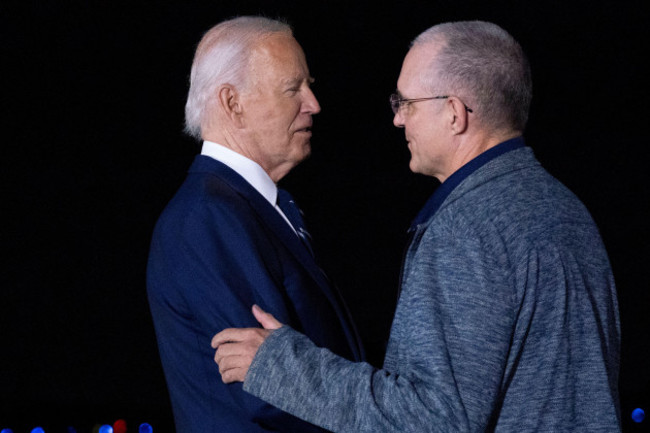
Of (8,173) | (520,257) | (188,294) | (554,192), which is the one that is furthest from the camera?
(8,173)

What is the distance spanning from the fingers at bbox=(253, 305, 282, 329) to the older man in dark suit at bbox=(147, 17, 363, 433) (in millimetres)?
32

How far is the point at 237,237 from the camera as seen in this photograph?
1500 mm

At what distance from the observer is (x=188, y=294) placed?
4.97ft

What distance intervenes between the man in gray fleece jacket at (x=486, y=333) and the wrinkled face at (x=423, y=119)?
0.26 ft

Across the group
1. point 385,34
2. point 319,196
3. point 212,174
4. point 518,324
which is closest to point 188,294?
point 212,174

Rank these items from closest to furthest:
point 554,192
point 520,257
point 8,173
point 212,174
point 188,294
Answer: point 520,257
point 554,192
point 188,294
point 212,174
point 8,173

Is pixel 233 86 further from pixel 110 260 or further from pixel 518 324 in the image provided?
pixel 110 260

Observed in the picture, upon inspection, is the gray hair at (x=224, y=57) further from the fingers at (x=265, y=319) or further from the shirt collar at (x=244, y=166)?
the fingers at (x=265, y=319)

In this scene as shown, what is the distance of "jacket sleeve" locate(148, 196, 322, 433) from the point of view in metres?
1.45

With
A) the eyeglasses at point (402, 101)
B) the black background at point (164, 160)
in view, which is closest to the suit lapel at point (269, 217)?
the eyeglasses at point (402, 101)

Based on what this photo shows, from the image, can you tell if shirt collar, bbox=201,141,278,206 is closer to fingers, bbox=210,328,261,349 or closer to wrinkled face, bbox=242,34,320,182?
wrinkled face, bbox=242,34,320,182

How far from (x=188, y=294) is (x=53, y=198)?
5.28ft

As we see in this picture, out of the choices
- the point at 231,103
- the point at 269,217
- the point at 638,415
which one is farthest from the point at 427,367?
the point at 638,415

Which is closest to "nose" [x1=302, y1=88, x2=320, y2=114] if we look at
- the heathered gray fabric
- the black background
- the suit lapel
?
the suit lapel
